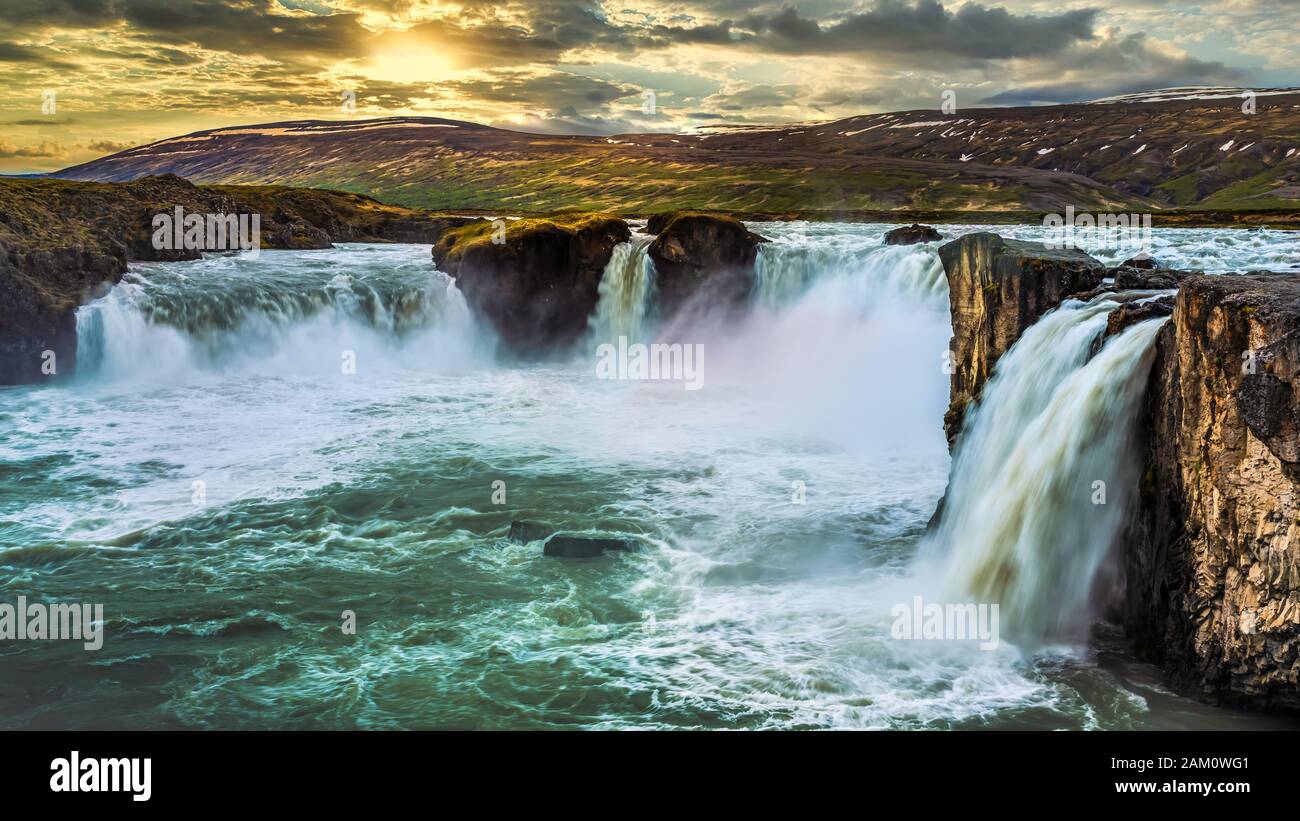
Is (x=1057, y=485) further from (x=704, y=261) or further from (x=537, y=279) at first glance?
(x=537, y=279)

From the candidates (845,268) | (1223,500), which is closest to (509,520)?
(1223,500)

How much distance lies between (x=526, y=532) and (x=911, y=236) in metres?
29.5

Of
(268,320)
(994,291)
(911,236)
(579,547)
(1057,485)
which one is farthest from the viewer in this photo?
(911,236)

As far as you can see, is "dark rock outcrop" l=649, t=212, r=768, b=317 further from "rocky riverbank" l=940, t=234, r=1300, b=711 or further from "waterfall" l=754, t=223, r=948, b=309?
"rocky riverbank" l=940, t=234, r=1300, b=711

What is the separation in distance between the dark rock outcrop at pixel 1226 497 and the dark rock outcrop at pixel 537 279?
1380 inches

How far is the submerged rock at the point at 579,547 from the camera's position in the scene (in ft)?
63.6

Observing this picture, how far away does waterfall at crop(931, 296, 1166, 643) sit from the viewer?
14.4 m

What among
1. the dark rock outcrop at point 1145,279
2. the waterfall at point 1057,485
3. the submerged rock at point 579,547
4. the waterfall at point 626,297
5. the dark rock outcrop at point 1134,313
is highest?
the waterfall at point 626,297

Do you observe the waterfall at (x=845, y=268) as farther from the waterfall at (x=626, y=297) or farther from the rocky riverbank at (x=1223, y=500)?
the rocky riverbank at (x=1223, y=500)

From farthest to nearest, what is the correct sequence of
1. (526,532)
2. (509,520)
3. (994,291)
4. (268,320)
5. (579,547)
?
(268,320) → (509,520) → (526,532) → (994,291) → (579,547)

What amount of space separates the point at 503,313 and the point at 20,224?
20890mm

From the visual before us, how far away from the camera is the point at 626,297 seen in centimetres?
4644

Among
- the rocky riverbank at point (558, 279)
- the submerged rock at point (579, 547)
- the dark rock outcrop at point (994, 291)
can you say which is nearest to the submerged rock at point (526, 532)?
the submerged rock at point (579, 547)

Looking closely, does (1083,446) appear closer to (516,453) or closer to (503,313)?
(516,453)
